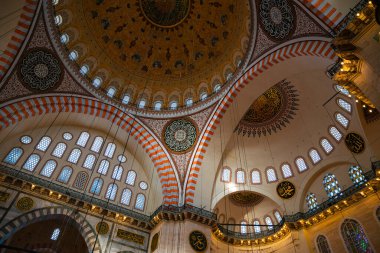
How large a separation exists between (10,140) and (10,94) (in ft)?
5.94

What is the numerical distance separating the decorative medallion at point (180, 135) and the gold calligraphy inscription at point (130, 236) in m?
3.89

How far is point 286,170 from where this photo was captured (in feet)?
42.3

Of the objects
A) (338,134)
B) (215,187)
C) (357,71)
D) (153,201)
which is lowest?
(357,71)

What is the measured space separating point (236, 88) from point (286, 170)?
484 centimetres

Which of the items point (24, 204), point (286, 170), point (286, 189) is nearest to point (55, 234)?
point (24, 204)

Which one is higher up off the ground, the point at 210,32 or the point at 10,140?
the point at 210,32

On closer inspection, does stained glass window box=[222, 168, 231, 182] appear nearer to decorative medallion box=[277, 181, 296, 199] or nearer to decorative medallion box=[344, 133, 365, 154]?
decorative medallion box=[277, 181, 296, 199]

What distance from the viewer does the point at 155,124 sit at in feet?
41.4

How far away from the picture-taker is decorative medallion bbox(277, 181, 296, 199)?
12.3m

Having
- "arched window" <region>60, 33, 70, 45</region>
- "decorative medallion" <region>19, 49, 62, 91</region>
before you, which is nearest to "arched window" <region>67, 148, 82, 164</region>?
"decorative medallion" <region>19, 49, 62, 91</region>

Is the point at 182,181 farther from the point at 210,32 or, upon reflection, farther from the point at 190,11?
the point at 190,11

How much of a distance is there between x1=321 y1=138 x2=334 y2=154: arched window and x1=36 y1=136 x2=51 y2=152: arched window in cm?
1169

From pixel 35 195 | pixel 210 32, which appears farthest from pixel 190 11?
pixel 35 195

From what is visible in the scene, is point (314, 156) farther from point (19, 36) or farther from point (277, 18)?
point (19, 36)
